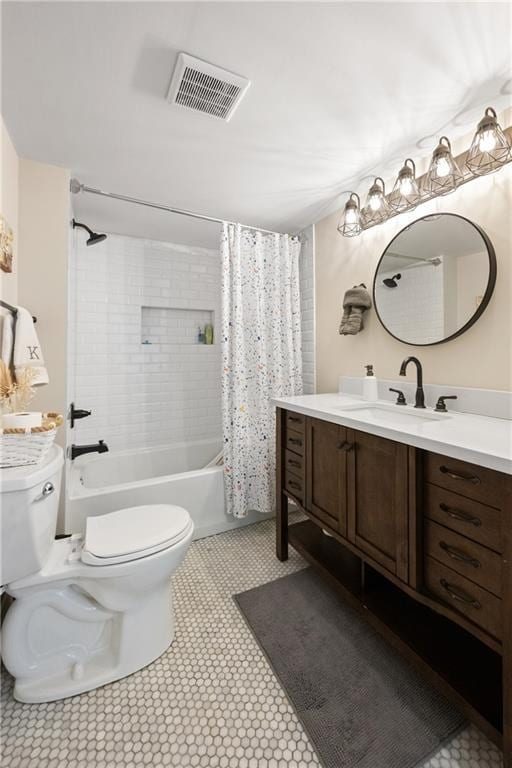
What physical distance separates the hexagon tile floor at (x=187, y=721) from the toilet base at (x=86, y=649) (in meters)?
0.04

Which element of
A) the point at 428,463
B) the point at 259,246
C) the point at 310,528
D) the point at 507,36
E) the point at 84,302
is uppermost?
the point at 507,36

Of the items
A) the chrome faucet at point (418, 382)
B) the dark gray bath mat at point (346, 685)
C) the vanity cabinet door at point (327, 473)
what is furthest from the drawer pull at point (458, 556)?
the chrome faucet at point (418, 382)

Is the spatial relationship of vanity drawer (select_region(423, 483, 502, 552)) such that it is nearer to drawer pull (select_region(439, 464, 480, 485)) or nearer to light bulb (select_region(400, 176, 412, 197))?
drawer pull (select_region(439, 464, 480, 485))

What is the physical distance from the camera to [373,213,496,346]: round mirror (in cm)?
145

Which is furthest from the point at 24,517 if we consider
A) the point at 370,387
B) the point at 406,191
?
the point at 406,191

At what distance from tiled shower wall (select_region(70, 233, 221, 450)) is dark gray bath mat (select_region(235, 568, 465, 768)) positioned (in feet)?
5.67

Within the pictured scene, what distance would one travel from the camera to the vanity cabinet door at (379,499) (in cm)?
113

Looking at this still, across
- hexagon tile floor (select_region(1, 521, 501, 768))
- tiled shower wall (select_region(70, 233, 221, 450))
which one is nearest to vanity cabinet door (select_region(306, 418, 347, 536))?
hexagon tile floor (select_region(1, 521, 501, 768))

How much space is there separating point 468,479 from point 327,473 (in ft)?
2.24

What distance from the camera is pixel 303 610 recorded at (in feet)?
5.12

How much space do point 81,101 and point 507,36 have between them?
158 centimetres

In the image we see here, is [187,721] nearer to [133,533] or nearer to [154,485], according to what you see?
[133,533]

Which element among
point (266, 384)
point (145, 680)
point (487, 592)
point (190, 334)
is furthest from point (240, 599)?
point (190, 334)

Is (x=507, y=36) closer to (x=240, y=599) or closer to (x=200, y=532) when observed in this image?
(x=240, y=599)
